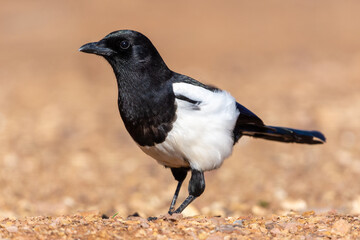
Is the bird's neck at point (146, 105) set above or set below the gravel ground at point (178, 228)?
above

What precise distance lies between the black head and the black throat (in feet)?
0.06

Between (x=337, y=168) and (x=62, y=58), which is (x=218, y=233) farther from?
(x=62, y=58)

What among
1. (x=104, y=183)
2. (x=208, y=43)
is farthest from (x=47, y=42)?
(x=104, y=183)

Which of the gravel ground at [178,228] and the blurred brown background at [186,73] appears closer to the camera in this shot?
the gravel ground at [178,228]

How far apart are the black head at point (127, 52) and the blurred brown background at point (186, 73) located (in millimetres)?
1311

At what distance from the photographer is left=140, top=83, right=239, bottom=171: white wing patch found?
479 centimetres

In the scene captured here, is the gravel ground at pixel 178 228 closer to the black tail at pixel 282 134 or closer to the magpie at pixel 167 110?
the magpie at pixel 167 110

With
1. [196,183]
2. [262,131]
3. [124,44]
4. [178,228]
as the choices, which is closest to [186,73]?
[262,131]

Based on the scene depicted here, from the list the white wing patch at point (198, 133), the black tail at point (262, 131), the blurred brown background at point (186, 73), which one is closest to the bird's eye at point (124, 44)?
the white wing patch at point (198, 133)

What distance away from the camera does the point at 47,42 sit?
53.1 feet

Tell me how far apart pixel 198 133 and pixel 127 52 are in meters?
0.89

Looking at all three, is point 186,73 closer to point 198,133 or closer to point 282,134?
point 282,134

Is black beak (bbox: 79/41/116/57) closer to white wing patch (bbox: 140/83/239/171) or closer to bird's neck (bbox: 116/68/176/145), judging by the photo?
bird's neck (bbox: 116/68/176/145)

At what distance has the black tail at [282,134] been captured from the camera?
5.76 metres
